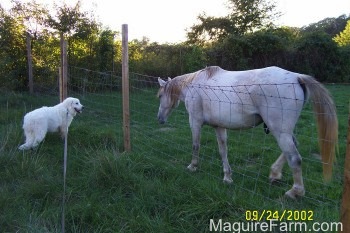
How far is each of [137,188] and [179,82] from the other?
2231mm

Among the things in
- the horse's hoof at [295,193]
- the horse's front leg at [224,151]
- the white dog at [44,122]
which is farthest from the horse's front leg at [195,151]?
the white dog at [44,122]

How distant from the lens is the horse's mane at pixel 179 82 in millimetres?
4938

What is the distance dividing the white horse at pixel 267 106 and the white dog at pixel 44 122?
Result: 92.2 inches

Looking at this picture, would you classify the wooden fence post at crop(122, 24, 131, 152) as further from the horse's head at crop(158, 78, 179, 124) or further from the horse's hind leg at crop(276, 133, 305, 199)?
the horse's hind leg at crop(276, 133, 305, 199)

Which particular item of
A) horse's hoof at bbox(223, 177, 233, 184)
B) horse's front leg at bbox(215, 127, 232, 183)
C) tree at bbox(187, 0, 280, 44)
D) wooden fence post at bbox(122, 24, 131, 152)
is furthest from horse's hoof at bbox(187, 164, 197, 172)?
tree at bbox(187, 0, 280, 44)

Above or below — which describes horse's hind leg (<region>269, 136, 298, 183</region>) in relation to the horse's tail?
below

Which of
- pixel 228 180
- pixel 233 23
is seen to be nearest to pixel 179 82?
pixel 228 180

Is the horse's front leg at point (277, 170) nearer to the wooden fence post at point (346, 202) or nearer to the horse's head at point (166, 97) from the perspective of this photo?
the horse's head at point (166, 97)

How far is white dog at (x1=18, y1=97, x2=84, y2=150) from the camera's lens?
18.6 ft

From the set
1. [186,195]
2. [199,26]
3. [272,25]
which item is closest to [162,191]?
[186,195]

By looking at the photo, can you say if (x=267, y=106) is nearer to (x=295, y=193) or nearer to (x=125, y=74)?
(x=295, y=193)

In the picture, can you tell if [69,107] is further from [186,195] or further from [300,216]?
[300,216]

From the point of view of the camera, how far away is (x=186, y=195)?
136 inches

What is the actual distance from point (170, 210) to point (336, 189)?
6.75ft
